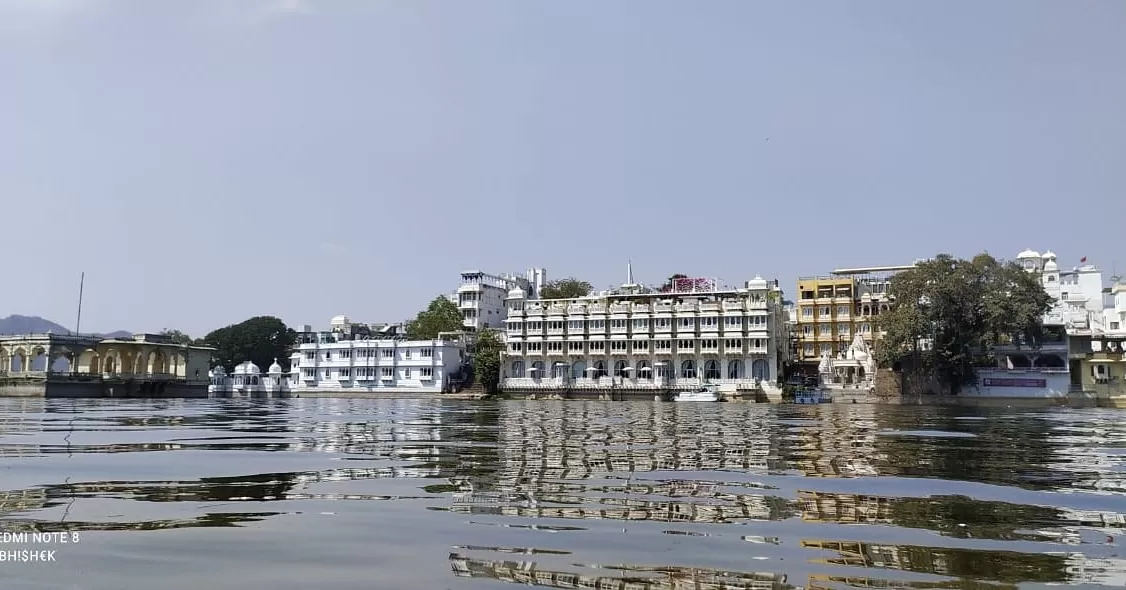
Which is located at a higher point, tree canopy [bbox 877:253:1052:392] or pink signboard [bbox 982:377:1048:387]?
tree canopy [bbox 877:253:1052:392]

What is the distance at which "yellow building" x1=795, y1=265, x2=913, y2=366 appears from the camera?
310ft

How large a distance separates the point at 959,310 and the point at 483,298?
6532cm

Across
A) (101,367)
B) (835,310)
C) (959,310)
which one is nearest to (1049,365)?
(959,310)

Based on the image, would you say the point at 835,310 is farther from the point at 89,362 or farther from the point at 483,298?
the point at 89,362

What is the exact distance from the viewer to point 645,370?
95375 mm

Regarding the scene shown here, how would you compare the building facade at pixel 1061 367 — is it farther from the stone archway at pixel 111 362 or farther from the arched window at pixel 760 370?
the stone archway at pixel 111 362

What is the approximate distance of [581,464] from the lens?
44.1ft

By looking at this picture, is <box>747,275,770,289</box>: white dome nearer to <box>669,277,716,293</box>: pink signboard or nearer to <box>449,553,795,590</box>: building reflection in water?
<box>669,277,716,293</box>: pink signboard

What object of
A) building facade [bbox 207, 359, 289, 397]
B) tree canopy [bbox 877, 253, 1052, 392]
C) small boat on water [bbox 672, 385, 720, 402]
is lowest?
small boat on water [bbox 672, 385, 720, 402]

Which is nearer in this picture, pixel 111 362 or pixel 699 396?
pixel 699 396

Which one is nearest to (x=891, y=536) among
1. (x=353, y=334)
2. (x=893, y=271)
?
(x=893, y=271)

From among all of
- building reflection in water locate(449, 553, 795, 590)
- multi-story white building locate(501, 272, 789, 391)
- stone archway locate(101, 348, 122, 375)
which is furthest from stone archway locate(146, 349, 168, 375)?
building reflection in water locate(449, 553, 795, 590)

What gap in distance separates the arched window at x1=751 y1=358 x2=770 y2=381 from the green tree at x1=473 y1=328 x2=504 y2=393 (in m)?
30.8

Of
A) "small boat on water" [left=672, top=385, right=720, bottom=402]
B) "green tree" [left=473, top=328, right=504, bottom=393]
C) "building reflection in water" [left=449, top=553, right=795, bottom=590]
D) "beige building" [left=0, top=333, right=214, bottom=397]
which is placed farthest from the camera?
"green tree" [left=473, top=328, right=504, bottom=393]
